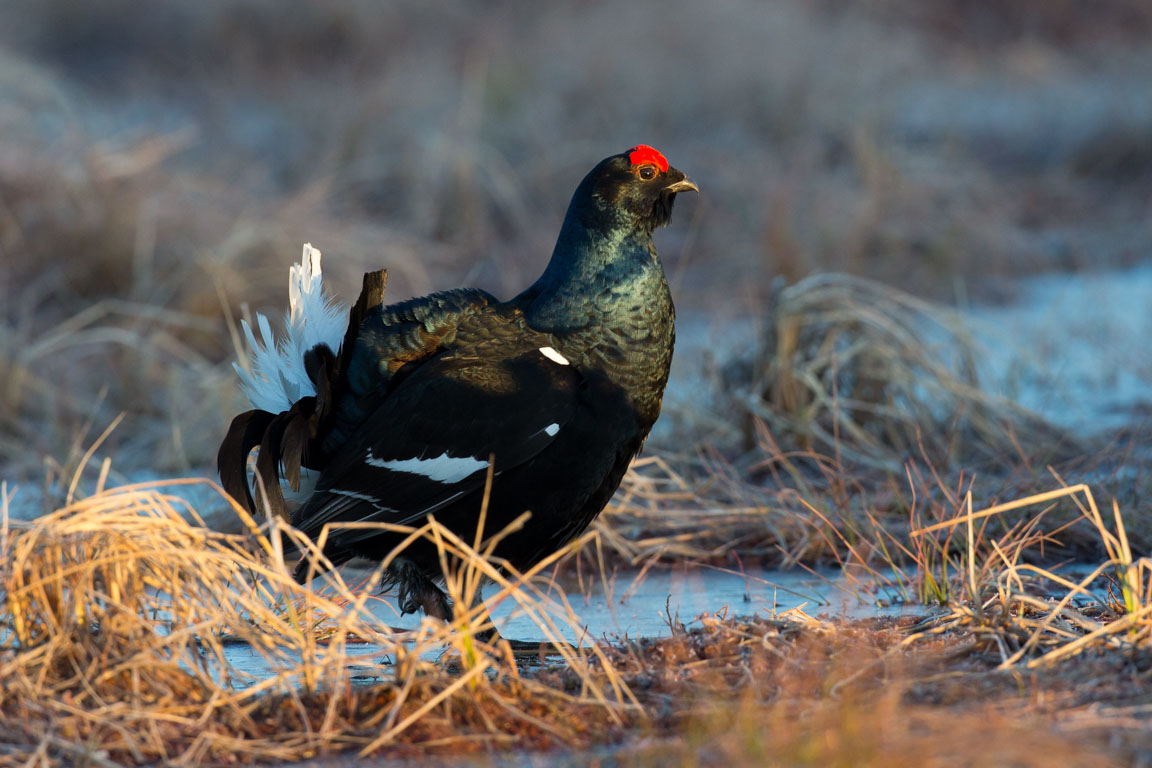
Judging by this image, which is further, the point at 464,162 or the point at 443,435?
the point at 464,162

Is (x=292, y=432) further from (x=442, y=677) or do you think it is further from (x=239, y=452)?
(x=442, y=677)

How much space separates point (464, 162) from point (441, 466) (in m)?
5.18

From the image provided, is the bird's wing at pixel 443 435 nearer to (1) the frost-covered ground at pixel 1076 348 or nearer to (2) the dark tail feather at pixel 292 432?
(2) the dark tail feather at pixel 292 432

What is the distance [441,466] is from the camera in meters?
A: 3.20

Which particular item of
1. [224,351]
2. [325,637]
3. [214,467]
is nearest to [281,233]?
[224,351]

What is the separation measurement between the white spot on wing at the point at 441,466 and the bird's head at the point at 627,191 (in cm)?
69

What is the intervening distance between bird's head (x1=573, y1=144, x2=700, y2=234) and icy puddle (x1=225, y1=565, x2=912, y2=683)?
0.90 m

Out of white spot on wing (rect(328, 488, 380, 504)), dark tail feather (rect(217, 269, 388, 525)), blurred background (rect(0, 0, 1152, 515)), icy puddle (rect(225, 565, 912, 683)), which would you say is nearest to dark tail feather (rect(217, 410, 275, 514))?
dark tail feather (rect(217, 269, 388, 525))

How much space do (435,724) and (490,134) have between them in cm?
755

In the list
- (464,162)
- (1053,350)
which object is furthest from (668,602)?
(464,162)

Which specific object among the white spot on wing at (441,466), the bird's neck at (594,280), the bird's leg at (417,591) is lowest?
the bird's leg at (417,591)

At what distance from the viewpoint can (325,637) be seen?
10.4ft

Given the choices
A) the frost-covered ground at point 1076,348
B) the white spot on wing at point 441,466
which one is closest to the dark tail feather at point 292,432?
the white spot on wing at point 441,466

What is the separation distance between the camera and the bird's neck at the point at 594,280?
3.31 meters
